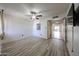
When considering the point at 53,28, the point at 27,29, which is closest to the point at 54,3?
the point at 53,28

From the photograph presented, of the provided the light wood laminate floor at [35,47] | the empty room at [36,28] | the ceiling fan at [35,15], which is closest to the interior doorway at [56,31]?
the empty room at [36,28]

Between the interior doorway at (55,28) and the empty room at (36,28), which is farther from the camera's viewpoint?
the interior doorway at (55,28)

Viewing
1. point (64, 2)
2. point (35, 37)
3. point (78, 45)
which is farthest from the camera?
point (35, 37)

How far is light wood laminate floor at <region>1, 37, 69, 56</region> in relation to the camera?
1.79m

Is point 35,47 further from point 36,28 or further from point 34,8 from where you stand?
point 34,8

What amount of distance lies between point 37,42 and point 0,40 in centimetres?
71

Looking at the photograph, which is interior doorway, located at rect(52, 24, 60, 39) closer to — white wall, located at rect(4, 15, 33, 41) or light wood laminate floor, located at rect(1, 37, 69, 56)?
light wood laminate floor, located at rect(1, 37, 69, 56)

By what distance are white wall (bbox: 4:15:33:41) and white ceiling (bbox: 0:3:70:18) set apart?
0.37 ft

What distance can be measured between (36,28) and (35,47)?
1.26 ft

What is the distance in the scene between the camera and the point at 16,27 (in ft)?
6.15

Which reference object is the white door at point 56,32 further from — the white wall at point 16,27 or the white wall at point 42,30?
the white wall at point 16,27

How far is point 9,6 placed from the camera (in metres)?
1.74

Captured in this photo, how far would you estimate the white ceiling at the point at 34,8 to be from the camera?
1.73 metres

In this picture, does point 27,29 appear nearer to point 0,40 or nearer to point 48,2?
point 0,40
